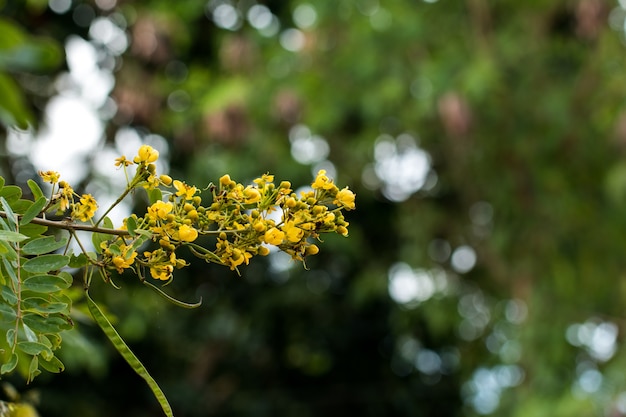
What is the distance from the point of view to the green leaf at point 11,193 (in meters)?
0.79

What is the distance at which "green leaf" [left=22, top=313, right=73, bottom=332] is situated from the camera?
2.61 feet

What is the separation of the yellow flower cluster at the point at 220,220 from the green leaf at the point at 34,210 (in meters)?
0.02

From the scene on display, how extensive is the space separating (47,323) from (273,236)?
0.21 meters

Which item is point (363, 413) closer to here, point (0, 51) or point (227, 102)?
point (227, 102)

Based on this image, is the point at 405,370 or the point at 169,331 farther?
the point at 405,370

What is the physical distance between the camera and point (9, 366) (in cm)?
71

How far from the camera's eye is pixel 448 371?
6.62 metres

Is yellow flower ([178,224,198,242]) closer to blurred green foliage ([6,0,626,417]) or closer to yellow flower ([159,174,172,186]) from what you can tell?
yellow flower ([159,174,172,186])

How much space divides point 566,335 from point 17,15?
309 cm

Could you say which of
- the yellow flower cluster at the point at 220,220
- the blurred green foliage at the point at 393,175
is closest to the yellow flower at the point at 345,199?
the yellow flower cluster at the point at 220,220

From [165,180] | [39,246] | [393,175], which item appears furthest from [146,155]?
[393,175]

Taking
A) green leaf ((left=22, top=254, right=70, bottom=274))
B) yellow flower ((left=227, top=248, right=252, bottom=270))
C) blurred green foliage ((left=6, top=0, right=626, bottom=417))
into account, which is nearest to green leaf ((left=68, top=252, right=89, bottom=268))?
green leaf ((left=22, top=254, right=70, bottom=274))

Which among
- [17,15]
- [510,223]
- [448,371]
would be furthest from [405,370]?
[17,15]

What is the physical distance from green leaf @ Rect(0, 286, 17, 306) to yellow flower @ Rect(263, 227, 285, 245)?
20cm
